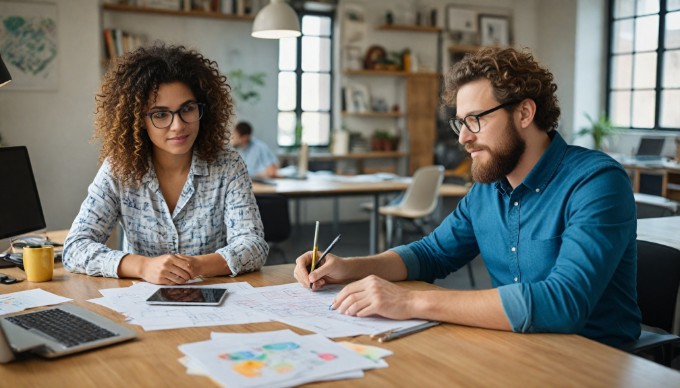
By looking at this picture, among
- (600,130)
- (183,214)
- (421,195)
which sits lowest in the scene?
(421,195)

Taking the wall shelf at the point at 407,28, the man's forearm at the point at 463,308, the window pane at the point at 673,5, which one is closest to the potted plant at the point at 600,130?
the window pane at the point at 673,5

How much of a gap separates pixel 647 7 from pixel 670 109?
56.0 inches

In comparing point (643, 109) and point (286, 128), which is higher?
point (643, 109)

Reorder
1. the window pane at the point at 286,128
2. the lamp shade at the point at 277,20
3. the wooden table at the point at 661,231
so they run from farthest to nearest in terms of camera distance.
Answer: the window pane at the point at 286,128
the lamp shade at the point at 277,20
the wooden table at the point at 661,231

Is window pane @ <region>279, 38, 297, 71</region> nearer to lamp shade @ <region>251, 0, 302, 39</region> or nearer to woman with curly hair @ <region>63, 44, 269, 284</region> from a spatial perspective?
lamp shade @ <region>251, 0, 302, 39</region>

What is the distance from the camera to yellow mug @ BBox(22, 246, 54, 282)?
2.08 metres

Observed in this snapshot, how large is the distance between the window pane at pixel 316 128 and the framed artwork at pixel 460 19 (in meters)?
2.15

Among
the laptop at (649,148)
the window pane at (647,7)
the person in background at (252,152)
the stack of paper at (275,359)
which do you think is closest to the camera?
the stack of paper at (275,359)

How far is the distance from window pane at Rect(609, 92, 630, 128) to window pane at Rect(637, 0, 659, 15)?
1.10 meters

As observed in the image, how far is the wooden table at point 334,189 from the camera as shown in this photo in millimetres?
5566

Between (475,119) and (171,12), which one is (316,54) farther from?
(475,119)

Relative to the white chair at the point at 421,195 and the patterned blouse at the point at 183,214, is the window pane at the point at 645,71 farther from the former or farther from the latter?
the patterned blouse at the point at 183,214

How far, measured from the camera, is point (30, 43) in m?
6.77

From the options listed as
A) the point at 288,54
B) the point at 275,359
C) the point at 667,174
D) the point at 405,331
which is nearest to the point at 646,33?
the point at 667,174
